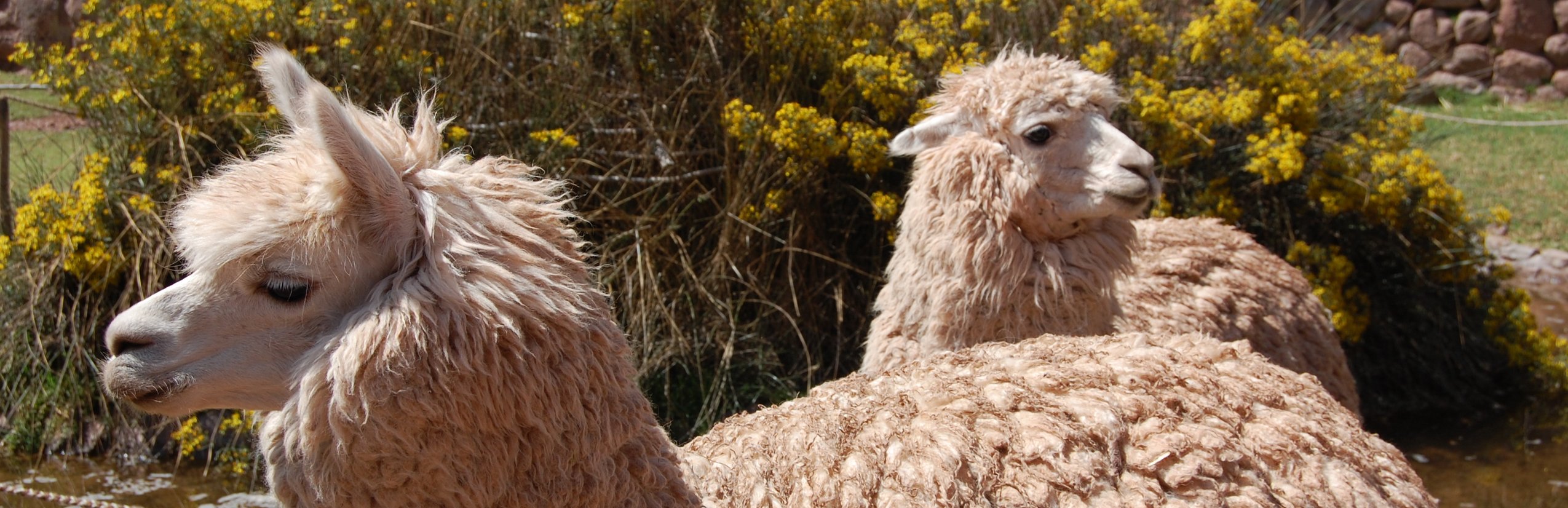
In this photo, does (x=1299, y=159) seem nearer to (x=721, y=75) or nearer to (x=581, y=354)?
(x=721, y=75)

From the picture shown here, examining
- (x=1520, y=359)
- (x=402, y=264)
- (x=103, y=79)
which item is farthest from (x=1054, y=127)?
(x=103, y=79)

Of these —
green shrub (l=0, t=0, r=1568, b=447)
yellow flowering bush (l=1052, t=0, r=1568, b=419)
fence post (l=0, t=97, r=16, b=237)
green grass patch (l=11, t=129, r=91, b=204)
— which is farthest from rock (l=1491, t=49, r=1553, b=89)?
fence post (l=0, t=97, r=16, b=237)

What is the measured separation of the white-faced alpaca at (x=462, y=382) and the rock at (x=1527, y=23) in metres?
13.4

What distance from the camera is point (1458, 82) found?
42.3 feet

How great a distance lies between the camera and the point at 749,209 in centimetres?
520

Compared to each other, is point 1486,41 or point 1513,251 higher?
point 1513,251

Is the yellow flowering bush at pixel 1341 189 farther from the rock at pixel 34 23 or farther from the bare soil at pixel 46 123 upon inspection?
the rock at pixel 34 23

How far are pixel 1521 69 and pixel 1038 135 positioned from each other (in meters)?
11.9

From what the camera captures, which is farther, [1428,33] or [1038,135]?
[1428,33]

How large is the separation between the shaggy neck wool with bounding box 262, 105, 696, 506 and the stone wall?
13.1m

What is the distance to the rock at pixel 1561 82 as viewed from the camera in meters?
12.4

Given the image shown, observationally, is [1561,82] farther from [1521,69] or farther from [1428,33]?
[1428,33]

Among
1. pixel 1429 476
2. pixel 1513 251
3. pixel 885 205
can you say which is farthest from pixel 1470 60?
pixel 885 205

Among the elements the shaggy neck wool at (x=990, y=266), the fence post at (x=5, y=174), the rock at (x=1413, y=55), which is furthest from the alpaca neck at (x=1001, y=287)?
the rock at (x=1413, y=55)
